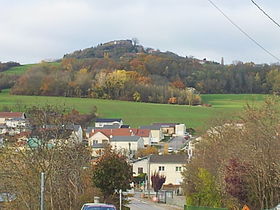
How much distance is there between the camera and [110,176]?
32.4 m

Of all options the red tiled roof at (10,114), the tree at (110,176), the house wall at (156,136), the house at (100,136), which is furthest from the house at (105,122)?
the tree at (110,176)

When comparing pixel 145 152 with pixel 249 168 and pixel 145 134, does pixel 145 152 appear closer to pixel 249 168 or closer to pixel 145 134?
pixel 145 134

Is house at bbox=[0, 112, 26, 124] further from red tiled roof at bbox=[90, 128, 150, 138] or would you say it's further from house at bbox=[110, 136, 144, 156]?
house at bbox=[110, 136, 144, 156]

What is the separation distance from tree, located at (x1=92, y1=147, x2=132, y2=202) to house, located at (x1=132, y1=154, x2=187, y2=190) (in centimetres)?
4604

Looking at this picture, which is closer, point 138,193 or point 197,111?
point 138,193

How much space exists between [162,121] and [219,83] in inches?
898

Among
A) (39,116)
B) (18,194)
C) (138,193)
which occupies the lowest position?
(138,193)

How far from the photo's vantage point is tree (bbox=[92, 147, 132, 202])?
3238 centimetres

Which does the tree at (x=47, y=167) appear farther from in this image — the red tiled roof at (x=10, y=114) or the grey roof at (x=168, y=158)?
the red tiled roof at (x=10, y=114)

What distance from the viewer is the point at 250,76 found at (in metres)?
115

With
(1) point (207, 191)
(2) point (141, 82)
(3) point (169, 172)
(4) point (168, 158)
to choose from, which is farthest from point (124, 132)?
(1) point (207, 191)

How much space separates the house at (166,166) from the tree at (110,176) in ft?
151

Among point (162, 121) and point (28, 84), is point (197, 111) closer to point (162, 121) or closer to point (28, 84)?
point (162, 121)

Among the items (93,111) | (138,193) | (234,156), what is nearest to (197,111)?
(93,111)
